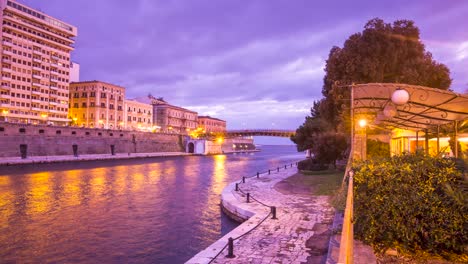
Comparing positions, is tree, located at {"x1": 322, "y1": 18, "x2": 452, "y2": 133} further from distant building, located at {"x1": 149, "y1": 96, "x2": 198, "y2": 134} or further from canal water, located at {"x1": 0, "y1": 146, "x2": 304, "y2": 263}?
distant building, located at {"x1": 149, "y1": 96, "x2": 198, "y2": 134}

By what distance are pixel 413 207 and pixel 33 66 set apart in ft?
306

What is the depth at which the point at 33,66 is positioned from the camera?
8125cm

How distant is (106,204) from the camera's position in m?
20.4

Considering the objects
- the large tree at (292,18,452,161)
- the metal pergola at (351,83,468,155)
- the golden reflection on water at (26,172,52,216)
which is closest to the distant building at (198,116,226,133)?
the golden reflection on water at (26,172,52,216)

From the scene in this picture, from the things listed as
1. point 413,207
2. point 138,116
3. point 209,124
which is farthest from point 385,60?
point 209,124

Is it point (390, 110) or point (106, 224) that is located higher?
point (390, 110)

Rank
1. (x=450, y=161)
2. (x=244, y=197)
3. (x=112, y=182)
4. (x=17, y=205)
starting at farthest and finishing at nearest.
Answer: (x=112, y=182), (x=17, y=205), (x=244, y=197), (x=450, y=161)

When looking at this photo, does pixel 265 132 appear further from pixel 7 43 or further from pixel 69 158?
pixel 7 43

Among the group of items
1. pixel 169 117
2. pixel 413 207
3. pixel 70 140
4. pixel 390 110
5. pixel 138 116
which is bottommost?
pixel 413 207

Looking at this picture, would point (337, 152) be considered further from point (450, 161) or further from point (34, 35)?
point (34, 35)

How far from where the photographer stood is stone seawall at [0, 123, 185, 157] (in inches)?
2096

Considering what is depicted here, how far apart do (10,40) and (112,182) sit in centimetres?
6443

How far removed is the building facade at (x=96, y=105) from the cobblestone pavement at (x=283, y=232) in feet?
275

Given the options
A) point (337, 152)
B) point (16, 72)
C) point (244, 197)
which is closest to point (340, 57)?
point (337, 152)
